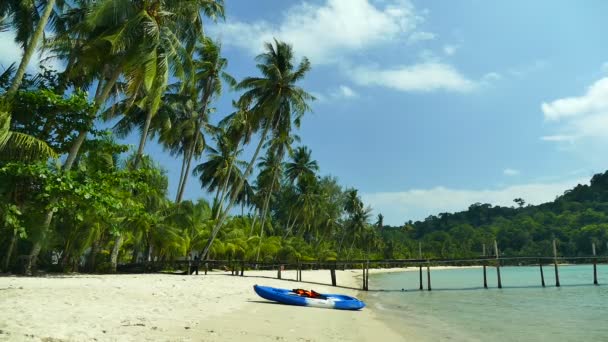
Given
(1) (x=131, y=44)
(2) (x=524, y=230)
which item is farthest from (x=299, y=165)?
(2) (x=524, y=230)

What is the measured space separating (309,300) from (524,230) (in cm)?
11335

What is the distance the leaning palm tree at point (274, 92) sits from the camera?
27.5 meters

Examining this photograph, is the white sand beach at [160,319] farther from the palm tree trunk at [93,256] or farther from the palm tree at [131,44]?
the palm tree trunk at [93,256]

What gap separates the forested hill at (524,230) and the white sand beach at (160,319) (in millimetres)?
66777

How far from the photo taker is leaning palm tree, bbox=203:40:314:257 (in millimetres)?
27453

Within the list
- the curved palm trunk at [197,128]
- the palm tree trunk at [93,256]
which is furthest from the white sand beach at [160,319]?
the curved palm trunk at [197,128]

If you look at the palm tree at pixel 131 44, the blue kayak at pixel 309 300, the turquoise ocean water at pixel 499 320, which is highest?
the palm tree at pixel 131 44

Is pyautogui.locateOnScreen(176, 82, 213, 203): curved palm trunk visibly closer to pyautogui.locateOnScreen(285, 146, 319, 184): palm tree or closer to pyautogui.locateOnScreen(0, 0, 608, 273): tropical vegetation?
pyautogui.locateOnScreen(0, 0, 608, 273): tropical vegetation

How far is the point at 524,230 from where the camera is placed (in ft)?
364

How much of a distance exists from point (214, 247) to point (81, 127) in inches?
785

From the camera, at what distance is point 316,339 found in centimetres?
829

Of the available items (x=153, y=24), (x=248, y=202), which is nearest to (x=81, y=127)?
(x=153, y=24)

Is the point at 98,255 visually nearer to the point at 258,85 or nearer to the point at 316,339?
the point at 258,85

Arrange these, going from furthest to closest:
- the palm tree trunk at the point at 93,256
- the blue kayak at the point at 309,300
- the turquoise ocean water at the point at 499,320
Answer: the palm tree trunk at the point at 93,256 → the blue kayak at the point at 309,300 → the turquoise ocean water at the point at 499,320
